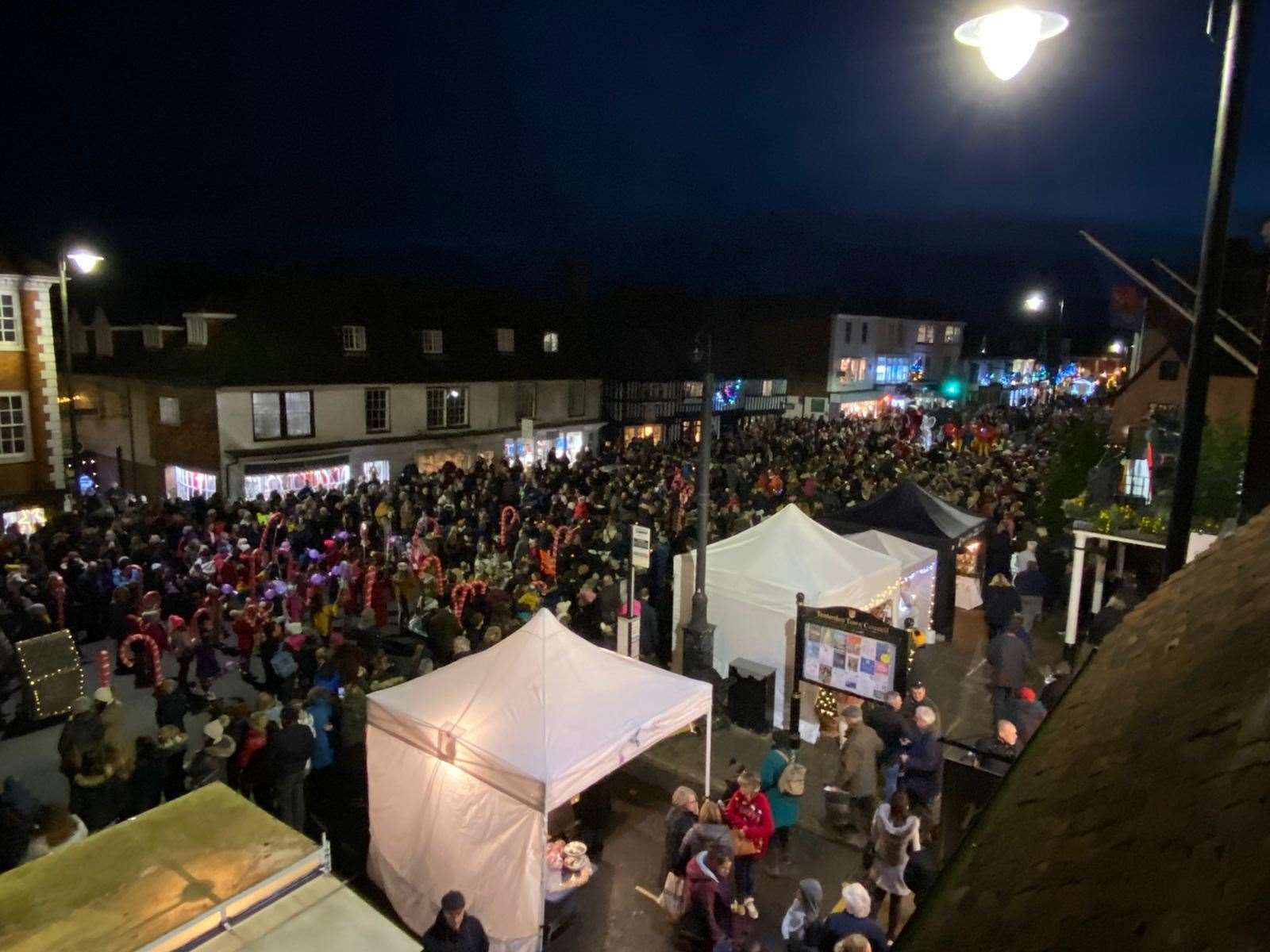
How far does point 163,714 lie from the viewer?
330 inches

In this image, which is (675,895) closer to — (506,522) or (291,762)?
(291,762)

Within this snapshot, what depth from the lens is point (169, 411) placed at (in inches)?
963

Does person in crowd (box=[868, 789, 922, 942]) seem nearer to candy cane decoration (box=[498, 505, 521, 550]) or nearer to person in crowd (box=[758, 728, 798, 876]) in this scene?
person in crowd (box=[758, 728, 798, 876])

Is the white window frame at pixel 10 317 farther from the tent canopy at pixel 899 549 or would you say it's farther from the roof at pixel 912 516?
the tent canopy at pixel 899 549

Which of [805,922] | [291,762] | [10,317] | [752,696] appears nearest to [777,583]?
[752,696]

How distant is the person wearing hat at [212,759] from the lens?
24.1 ft

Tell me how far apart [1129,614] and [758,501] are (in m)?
15.9

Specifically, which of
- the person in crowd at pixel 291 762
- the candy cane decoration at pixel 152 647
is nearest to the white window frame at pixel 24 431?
the candy cane decoration at pixel 152 647

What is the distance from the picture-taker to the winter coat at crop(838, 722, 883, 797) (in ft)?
26.6

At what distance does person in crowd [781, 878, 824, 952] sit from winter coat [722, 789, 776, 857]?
120 centimetres

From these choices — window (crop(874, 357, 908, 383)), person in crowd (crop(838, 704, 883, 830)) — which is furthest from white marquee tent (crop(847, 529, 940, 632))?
window (crop(874, 357, 908, 383))

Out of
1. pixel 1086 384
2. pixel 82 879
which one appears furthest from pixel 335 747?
pixel 1086 384

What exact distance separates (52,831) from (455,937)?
3549 mm

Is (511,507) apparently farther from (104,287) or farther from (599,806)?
(104,287)
